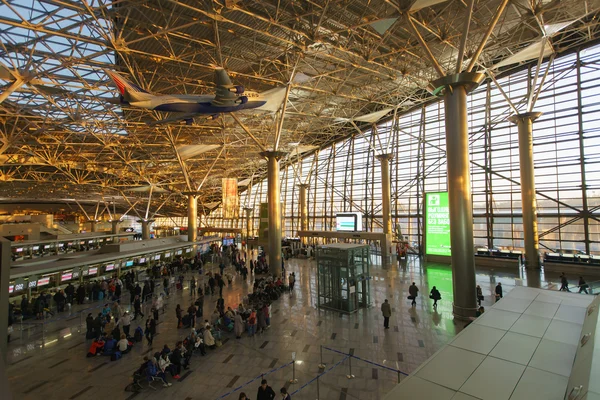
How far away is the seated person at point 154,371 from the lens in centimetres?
787

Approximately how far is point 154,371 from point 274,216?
49.4 ft

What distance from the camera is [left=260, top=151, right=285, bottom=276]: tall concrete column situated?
21.7 meters

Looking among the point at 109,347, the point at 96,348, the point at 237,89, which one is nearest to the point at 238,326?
the point at 109,347

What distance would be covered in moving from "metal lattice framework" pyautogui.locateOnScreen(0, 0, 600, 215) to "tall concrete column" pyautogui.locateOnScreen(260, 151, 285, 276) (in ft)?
5.46

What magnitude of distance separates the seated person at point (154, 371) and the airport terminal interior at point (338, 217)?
1.7 inches

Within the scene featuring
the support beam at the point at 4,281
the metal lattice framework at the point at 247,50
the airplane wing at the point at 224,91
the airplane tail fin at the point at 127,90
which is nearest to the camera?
the support beam at the point at 4,281

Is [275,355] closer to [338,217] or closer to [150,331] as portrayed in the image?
[150,331]

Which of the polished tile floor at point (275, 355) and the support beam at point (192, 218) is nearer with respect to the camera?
the polished tile floor at point (275, 355)

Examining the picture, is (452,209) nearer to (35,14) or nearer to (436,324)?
(436,324)

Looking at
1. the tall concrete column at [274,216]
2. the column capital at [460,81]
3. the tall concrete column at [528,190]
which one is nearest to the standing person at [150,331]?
the tall concrete column at [274,216]

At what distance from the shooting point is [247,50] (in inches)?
763

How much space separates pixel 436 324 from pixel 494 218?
Answer: 57.8 ft

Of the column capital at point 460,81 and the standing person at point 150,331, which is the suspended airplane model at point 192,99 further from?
the standing person at point 150,331

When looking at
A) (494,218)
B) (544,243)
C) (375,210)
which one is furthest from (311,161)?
(544,243)
